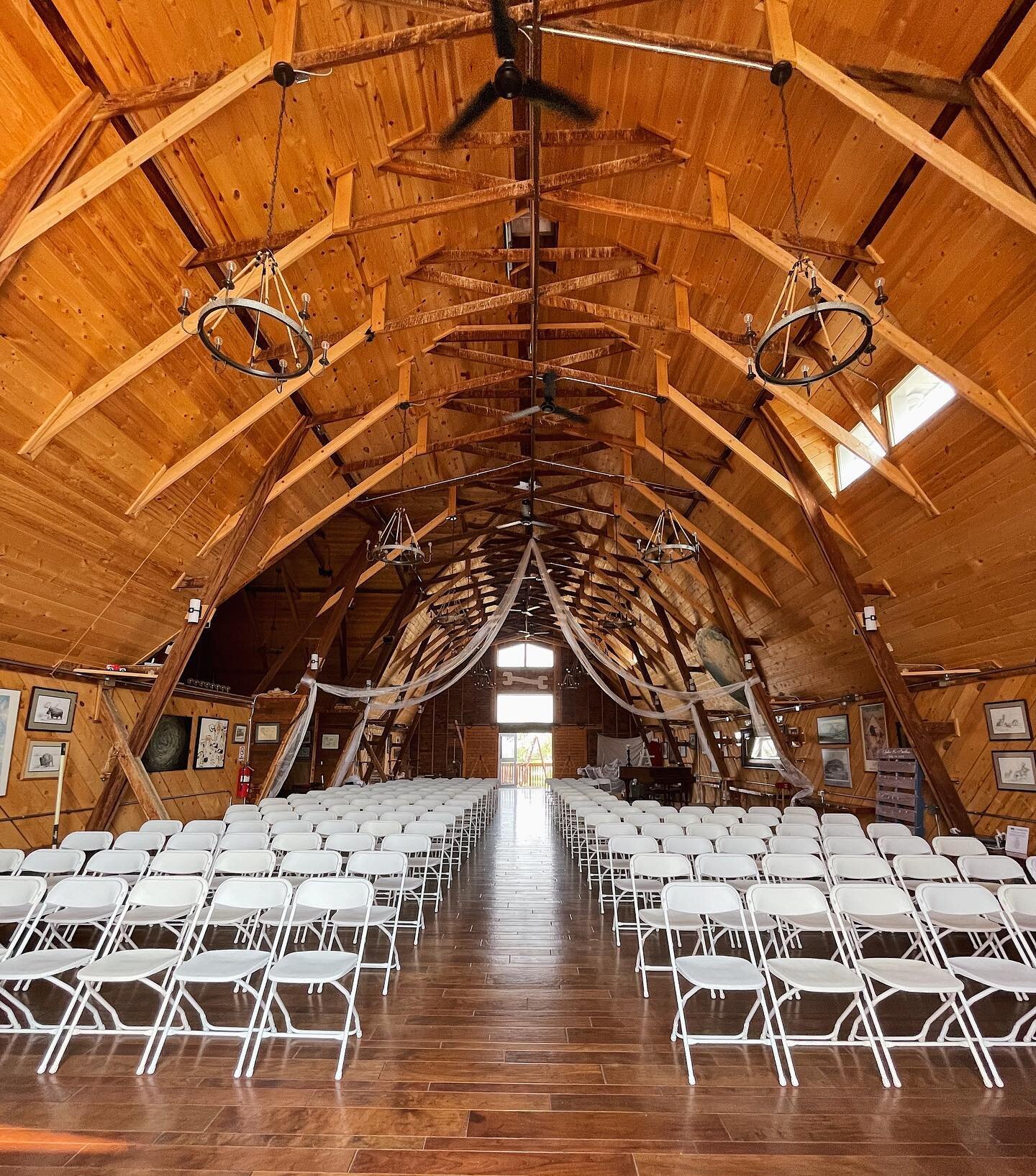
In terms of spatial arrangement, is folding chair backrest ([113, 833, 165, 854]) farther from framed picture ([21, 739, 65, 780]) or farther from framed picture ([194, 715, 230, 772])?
framed picture ([194, 715, 230, 772])

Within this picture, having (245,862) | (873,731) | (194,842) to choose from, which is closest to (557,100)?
(245,862)

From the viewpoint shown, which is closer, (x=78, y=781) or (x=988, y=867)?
(x=988, y=867)

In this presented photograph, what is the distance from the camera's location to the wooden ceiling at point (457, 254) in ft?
14.1

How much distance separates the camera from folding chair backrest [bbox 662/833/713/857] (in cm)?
567

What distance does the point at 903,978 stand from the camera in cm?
323

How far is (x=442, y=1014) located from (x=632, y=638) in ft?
49.4

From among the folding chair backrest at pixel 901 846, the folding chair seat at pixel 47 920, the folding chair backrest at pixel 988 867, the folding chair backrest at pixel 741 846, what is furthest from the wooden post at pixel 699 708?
the folding chair seat at pixel 47 920

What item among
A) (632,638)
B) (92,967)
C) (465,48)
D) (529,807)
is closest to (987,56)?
(465,48)

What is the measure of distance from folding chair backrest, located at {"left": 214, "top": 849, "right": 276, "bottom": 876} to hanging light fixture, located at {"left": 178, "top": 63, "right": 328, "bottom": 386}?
3.10 meters

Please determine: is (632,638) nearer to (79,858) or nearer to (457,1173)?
(79,858)

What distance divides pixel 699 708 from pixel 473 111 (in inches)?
433

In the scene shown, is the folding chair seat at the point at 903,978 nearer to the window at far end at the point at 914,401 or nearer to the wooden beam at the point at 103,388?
the window at far end at the point at 914,401

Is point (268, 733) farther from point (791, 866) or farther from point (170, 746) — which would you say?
point (791, 866)

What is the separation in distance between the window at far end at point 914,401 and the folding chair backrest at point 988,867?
3479mm
